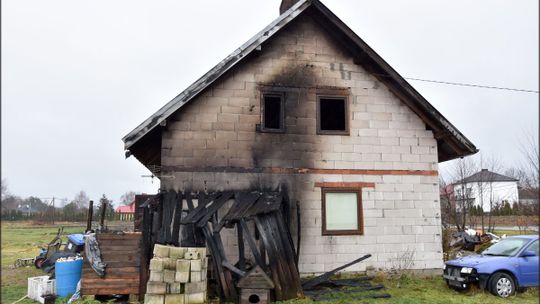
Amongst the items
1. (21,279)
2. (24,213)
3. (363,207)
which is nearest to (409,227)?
(363,207)

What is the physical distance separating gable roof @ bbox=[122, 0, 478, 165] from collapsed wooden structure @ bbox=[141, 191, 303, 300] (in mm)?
1959

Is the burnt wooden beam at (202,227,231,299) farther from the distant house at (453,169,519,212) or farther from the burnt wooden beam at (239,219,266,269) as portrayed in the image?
the distant house at (453,169,519,212)

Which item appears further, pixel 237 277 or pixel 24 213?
pixel 24 213

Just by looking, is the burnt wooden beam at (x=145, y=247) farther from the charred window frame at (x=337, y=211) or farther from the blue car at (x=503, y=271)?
the blue car at (x=503, y=271)

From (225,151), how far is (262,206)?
6.41 feet

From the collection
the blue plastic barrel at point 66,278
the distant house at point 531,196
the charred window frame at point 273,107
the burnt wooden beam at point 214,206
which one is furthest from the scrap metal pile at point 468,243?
the distant house at point 531,196

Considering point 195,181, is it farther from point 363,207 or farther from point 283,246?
point 363,207

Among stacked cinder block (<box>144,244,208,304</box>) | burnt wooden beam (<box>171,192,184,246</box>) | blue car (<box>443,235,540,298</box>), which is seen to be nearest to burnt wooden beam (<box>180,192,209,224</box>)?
burnt wooden beam (<box>171,192,184,246</box>)

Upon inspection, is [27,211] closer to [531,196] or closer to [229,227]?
[229,227]

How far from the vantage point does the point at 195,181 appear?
10.2 metres

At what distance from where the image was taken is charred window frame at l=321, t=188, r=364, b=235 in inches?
419

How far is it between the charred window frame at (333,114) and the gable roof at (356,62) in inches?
50.5

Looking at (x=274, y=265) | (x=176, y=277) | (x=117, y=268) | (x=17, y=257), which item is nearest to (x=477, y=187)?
(x=274, y=265)

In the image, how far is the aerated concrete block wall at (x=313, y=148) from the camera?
10.4 metres
